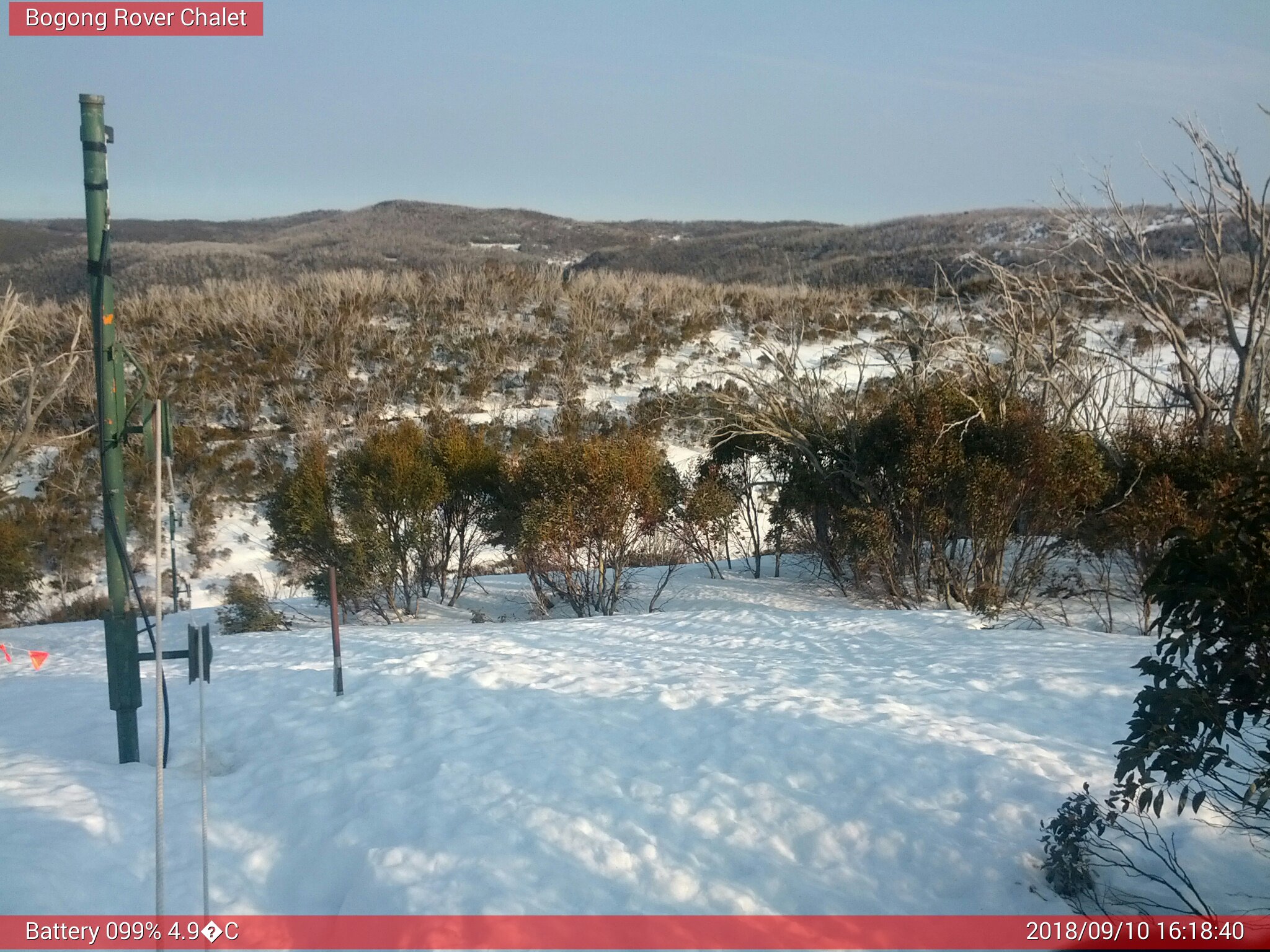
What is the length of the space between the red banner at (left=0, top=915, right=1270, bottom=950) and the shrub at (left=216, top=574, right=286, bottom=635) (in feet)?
24.7

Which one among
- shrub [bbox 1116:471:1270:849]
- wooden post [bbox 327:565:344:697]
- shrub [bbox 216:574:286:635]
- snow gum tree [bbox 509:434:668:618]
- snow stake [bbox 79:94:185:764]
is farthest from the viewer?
snow gum tree [bbox 509:434:668:618]

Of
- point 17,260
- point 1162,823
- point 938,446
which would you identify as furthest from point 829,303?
point 17,260

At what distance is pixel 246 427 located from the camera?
20.0 m

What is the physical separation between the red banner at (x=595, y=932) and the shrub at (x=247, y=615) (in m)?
7.53

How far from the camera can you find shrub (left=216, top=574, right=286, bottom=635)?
1130 centimetres

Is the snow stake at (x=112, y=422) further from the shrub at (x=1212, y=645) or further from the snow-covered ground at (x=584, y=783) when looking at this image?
the shrub at (x=1212, y=645)

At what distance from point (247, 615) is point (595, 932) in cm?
903

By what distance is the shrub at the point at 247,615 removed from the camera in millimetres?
11305

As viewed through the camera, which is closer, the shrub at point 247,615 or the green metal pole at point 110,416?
the green metal pole at point 110,416

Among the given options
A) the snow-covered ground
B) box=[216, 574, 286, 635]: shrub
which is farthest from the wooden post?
box=[216, 574, 286, 635]: shrub

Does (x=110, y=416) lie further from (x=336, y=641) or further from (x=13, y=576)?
(x=13, y=576)

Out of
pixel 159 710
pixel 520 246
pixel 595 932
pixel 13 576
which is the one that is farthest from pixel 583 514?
pixel 520 246

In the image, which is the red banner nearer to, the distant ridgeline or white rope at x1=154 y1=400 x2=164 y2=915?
white rope at x1=154 y1=400 x2=164 y2=915

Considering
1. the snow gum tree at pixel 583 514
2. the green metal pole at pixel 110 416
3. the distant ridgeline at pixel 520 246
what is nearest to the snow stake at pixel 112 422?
the green metal pole at pixel 110 416
